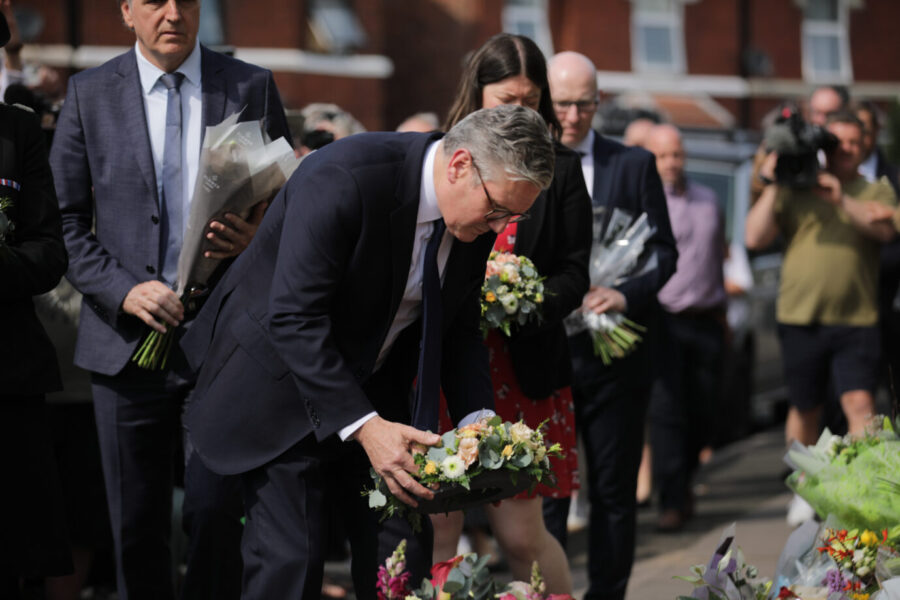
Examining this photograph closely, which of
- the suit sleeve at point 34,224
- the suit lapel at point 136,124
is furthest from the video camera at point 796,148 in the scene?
the suit sleeve at point 34,224

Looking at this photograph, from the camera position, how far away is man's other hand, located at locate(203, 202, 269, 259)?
14.4ft

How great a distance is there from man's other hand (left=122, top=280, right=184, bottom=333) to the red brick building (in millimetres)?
14558

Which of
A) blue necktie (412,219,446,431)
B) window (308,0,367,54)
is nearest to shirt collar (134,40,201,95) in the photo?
blue necktie (412,219,446,431)

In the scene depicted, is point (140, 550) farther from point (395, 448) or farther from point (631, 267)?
point (631, 267)

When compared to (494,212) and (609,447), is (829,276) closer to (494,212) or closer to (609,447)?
(609,447)

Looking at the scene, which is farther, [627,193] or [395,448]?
[627,193]

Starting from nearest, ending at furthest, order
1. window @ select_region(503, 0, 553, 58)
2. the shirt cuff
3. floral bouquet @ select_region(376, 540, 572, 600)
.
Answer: floral bouquet @ select_region(376, 540, 572, 600) < the shirt cuff < window @ select_region(503, 0, 553, 58)

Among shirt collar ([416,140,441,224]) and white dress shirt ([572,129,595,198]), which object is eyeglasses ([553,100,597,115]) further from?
shirt collar ([416,140,441,224])

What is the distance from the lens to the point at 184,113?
15.3ft

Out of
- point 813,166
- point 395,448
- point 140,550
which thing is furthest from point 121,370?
point 813,166

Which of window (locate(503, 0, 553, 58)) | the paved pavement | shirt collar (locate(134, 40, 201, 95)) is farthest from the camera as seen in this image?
window (locate(503, 0, 553, 58))

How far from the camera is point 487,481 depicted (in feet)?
11.8

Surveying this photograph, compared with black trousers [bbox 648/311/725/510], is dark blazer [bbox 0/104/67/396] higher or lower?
higher

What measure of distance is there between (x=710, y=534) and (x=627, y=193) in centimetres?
270
